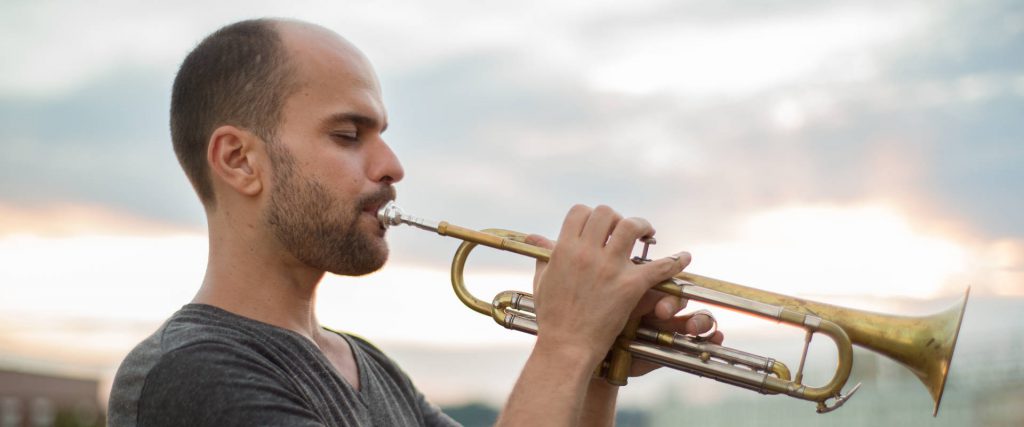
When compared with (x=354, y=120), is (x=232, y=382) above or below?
below

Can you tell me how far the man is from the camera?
3064 mm

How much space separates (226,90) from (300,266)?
0.64 m

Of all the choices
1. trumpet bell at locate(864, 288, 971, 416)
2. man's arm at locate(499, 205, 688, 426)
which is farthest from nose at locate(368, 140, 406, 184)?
trumpet bell at locate(864, 288, 971, 416)

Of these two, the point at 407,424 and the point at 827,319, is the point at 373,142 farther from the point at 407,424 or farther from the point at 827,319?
the point at 827,319

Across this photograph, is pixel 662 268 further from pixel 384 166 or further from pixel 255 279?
pixel 255 279

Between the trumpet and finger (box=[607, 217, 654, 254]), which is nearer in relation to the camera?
finger (box=[607, 217, 654, 254])

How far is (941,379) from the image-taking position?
348cm

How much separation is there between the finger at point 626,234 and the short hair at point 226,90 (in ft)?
3.92

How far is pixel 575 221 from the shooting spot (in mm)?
3133

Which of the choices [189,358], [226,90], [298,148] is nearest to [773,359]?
[298,148]

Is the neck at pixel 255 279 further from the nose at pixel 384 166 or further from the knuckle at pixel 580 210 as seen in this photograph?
the knuckle at pixel 580 210

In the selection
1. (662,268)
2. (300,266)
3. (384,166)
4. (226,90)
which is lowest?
(300,266)

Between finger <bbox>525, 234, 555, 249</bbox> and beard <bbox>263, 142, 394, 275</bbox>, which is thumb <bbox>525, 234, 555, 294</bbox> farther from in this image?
beard <bbox>263, 142, 394, 275</bbox>

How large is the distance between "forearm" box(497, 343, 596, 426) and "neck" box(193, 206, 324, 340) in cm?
88
